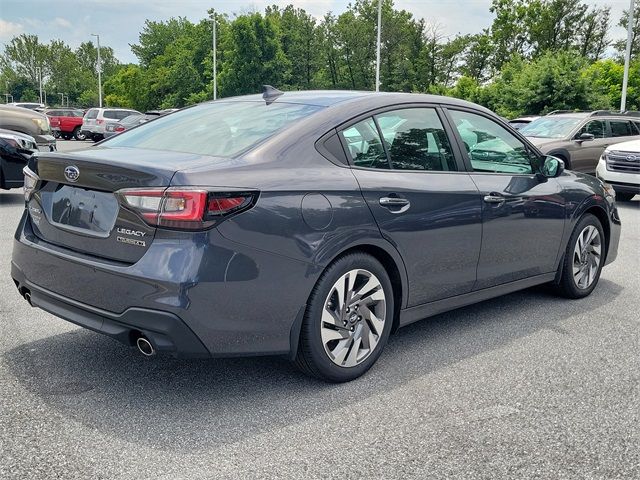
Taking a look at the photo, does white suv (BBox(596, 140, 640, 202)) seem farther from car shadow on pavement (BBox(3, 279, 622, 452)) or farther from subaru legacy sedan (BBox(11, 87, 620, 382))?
car shadow on pavement (BBox(3, 279, 622, 452))

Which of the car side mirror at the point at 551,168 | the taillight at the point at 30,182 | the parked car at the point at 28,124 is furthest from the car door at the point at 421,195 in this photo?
the parked car at the point at 28,124

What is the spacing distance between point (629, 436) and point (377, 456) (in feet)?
3.98

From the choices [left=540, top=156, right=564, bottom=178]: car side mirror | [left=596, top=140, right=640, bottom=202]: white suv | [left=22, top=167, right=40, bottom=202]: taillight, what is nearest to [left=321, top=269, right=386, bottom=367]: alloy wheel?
[left=22, top=167, right=40, bottom=202]: taillight

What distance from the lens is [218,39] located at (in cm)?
7425

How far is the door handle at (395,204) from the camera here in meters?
3.68

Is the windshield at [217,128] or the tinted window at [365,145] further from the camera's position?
the tinted window at [365,145]

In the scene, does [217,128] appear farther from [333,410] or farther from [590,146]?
[590,146]

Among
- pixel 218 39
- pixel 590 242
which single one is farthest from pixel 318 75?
pixel 590 242

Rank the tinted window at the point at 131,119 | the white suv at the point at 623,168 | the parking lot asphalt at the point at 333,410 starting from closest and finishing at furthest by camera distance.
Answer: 1. the parking lot asphalt at the point at 333,410
2. the white suv at the point at 623,168
3. the tinted window at the point at 131,119

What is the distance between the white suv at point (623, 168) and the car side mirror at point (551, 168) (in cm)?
830

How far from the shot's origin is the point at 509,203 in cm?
451

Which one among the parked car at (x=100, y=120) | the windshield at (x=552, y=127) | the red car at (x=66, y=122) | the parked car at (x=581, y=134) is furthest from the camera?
the red car at (x=66, y=122)

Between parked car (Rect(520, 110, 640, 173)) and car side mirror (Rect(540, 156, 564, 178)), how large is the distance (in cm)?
879

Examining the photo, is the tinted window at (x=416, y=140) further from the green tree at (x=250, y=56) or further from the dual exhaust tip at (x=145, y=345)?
the green tree at (x=250, y=56)
